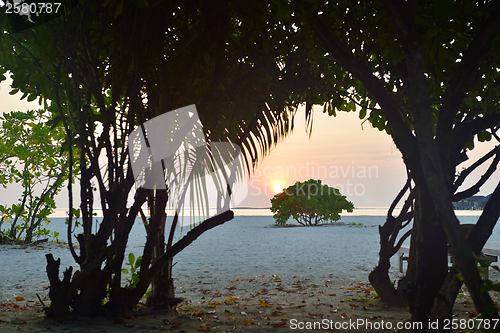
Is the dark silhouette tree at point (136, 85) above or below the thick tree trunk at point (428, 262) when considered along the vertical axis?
above

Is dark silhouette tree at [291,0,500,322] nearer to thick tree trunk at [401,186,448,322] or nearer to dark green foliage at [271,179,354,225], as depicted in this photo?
thick tree trunk at [401,186,448,322]

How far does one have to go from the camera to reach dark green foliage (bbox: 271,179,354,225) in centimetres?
2497

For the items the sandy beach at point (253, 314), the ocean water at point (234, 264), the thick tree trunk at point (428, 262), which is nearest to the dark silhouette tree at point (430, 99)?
the thick tree trunk at point (428, 262)

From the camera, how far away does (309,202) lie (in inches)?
979

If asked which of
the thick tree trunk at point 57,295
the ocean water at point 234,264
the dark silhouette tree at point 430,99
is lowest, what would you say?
the ocean water at point 234,264

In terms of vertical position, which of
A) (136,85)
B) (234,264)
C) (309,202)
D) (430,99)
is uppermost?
(136,85)

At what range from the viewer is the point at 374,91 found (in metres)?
2.84

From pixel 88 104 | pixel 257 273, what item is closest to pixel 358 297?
pixel 257 273

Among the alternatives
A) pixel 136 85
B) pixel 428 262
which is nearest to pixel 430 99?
pixel 428 262

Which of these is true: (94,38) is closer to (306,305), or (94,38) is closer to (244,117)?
(244,117)

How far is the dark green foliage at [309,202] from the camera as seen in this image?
81.9 feet

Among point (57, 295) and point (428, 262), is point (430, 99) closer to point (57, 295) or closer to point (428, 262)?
point (428, 262)

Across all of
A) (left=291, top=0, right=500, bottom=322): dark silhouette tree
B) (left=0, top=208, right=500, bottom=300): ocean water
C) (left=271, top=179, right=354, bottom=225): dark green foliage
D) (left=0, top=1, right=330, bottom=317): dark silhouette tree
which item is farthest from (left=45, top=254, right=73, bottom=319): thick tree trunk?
(left=271, top=179, right=354, bottom=225): dark green foliage

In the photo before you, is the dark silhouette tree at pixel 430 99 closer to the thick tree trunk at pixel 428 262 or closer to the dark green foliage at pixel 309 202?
the thick tree trunk at pixel 428 262
